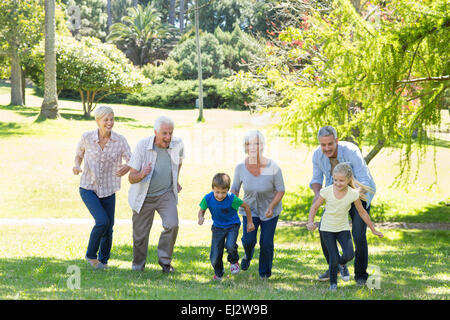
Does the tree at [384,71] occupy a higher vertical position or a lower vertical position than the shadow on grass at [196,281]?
higher

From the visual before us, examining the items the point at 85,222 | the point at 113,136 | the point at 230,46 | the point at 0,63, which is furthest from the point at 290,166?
the point at 230,46

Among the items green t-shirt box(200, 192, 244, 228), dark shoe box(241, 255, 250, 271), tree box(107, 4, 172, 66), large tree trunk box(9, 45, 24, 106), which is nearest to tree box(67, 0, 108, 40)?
tree box(107, 4, 172, 66)

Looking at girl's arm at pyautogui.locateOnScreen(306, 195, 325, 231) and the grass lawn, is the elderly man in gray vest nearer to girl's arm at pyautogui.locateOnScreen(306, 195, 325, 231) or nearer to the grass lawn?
the grass lawn

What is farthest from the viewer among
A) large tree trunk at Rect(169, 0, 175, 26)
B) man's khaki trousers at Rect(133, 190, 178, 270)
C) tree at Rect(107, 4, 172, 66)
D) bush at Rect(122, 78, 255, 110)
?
large tree trunk at Rect(169, 0, 175, 26)

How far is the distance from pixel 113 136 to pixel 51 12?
67.3ft

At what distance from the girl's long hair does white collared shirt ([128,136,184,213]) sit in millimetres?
1943

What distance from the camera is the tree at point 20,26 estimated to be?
3011 centimetres

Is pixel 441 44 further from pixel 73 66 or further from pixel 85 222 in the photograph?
pixel 73 66

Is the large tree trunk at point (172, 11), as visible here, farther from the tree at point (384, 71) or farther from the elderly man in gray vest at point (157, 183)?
the elderly man in gray vest at point (157, 183)

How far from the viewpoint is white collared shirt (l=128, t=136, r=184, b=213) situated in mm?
6660

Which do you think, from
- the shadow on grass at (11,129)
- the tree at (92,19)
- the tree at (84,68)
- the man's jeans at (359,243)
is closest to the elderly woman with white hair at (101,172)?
the man's jeans at (359,243)

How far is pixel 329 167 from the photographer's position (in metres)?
6.39

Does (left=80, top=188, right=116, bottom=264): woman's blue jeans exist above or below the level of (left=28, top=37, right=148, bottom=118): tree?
below

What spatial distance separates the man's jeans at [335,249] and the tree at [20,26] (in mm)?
27985
